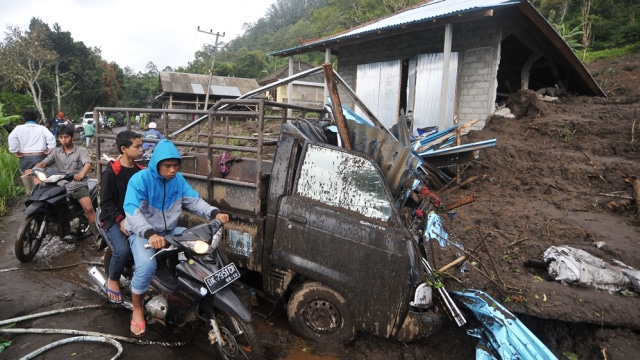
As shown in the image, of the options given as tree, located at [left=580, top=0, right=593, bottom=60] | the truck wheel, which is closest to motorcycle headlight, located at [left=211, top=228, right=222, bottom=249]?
the truck wheel

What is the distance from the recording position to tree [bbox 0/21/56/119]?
80.5 feet

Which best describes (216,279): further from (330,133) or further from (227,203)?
(330,133)

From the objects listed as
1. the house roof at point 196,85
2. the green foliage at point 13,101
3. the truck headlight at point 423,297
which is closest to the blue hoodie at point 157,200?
the truck headlight at point 423,297

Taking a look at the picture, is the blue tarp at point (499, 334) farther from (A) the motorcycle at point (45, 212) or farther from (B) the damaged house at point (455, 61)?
(B) the damaged house at point (455, 61)

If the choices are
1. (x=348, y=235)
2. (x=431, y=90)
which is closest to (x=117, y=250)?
(x=348, y=235)

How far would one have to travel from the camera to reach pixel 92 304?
11.5ft

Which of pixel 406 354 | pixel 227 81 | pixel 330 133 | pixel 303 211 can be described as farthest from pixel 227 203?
pixel 227 81

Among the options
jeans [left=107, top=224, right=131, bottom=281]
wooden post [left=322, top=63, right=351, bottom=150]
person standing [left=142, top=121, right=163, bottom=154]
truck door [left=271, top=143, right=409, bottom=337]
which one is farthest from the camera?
person standing [left=142, top=121, right=163, bottom=154]

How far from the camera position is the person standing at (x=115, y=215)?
10.3 ft

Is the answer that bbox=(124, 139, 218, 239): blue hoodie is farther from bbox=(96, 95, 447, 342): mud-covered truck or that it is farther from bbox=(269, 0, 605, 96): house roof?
bbox=(269, 0, 605, 96): house roof

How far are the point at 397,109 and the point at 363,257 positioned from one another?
25.5ft

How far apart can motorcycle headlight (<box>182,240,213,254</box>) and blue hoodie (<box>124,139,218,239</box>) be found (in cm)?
29

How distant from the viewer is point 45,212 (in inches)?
178

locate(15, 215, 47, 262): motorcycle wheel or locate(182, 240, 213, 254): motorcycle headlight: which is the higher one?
locate(182, 240, 213, 254): motorcycle headlight
